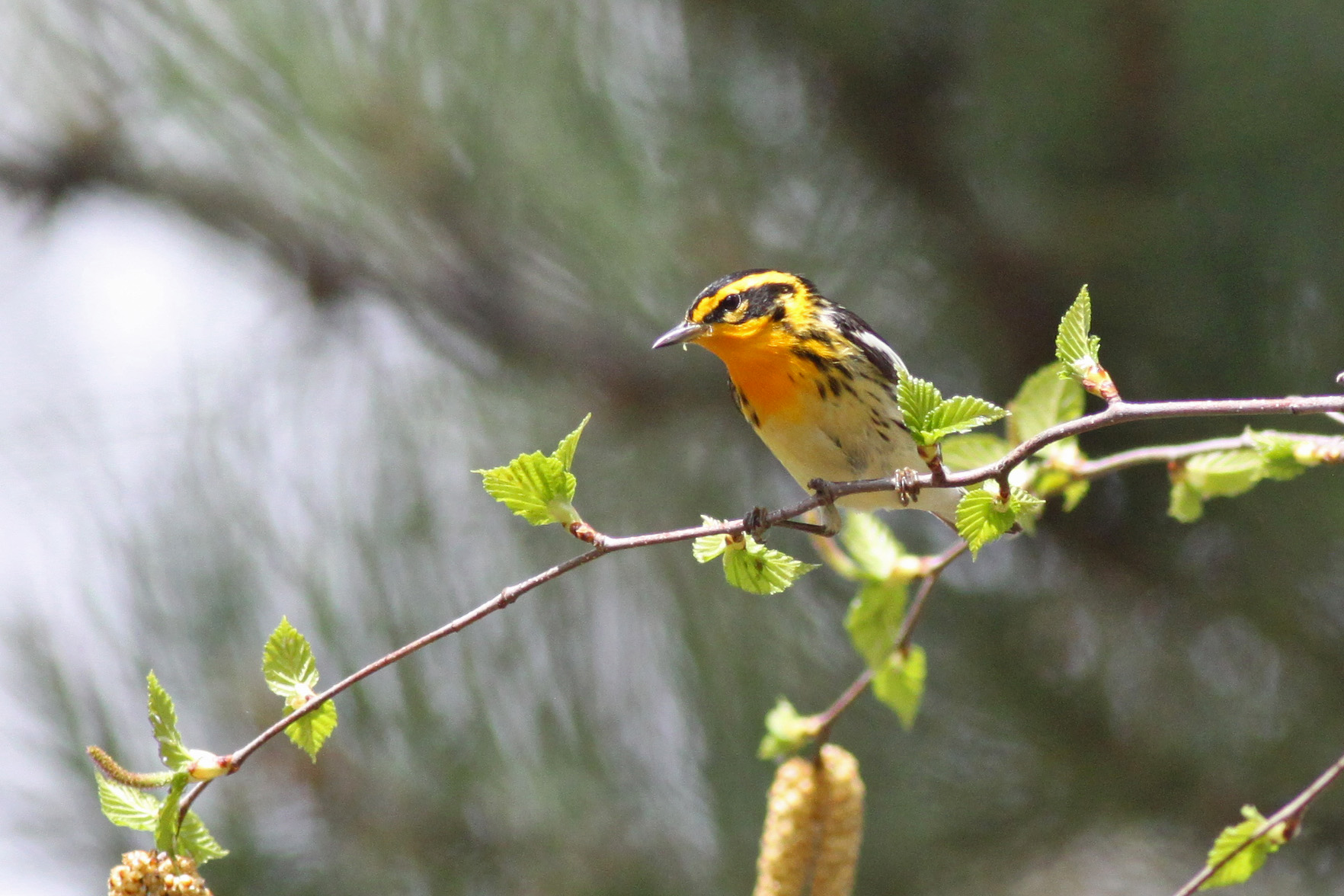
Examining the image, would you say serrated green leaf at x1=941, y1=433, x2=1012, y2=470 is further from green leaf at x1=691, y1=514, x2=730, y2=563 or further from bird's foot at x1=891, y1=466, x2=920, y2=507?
green leaf at x1=691, y1=514, x2=730, y2=563

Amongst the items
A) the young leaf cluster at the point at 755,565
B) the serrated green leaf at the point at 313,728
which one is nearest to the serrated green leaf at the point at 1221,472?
the young leaf cluster at the point at 755,565

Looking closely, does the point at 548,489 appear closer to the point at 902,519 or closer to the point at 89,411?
the point at 902,519

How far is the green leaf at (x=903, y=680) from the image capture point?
1.42 m

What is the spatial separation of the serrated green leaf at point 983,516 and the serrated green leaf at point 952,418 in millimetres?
51

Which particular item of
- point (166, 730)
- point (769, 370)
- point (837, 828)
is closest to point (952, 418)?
point (837, 828)

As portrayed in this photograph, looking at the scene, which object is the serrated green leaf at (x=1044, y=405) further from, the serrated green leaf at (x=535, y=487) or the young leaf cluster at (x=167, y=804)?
the young leaf cluster at (x=167, y=804)

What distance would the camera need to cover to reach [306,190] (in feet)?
7.00

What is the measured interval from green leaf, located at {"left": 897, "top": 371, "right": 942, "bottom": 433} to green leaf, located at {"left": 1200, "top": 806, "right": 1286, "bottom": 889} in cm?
43

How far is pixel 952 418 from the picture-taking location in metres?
1.01

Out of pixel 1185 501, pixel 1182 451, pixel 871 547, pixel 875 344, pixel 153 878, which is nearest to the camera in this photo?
pixel 153 878

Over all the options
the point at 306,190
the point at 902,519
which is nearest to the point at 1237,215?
the point at 902,519

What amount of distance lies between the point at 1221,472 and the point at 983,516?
0.40 metres

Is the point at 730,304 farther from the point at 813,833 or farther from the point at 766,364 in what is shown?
the point at 813,833

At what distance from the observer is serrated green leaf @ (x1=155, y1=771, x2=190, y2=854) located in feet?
3.17
